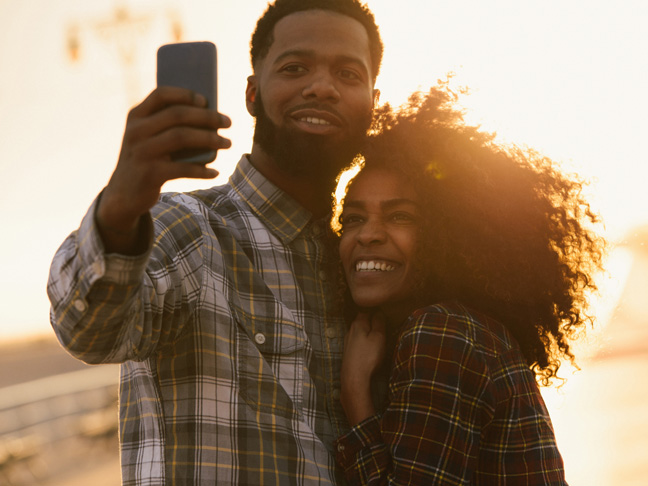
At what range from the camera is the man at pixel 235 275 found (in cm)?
171

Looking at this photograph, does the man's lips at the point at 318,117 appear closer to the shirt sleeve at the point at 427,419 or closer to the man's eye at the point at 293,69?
the man's eye at the point at 293,69

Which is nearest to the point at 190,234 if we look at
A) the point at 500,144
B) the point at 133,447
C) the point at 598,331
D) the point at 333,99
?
the point at 133,447

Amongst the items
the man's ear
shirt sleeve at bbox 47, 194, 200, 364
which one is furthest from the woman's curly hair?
shirt sleeve at bbox 47, 194, 200, 364

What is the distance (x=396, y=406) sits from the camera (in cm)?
237

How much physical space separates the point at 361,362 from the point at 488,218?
2.14ft

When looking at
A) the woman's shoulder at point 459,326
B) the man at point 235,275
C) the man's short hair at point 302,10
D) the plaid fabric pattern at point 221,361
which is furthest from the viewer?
the man's short hair at point 302,10

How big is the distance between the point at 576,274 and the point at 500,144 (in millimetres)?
585

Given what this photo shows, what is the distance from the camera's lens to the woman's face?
8.93 feet

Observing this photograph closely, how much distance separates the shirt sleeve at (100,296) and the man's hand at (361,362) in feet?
2.46

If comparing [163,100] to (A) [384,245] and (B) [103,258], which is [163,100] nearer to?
(B) [103,258]

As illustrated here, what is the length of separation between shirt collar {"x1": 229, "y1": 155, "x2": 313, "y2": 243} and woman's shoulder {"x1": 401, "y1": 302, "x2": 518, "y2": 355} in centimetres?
56

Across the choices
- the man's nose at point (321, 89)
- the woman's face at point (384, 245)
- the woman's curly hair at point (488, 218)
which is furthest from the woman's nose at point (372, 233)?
the man's nose at point (321, 89)

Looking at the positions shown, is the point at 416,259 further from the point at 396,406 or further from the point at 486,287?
the point at 396,406

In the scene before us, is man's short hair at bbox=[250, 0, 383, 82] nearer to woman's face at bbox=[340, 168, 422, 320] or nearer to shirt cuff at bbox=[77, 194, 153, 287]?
woman's face at bbox=[340, 168, 422, 320]
